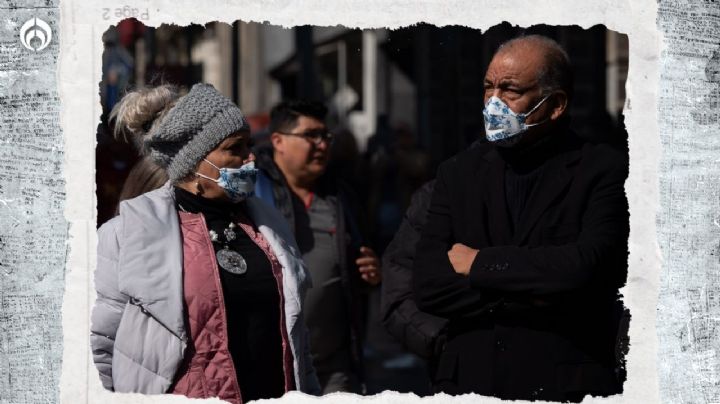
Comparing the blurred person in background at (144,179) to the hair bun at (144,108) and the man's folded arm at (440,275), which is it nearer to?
the hair bun at (144,108)

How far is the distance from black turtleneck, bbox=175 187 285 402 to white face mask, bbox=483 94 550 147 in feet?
3.06

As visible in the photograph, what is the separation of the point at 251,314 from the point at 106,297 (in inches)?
19.7

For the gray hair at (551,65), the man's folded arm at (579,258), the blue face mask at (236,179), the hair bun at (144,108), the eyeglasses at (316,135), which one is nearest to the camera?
the man's folded arm at (579,258)

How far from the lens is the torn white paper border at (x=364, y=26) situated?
4.31m

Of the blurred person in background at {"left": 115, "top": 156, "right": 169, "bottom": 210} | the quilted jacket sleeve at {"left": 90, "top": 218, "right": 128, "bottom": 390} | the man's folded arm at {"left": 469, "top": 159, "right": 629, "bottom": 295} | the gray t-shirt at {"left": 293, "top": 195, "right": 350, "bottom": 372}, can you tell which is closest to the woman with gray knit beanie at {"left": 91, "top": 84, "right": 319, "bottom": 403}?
the quilted jacket sleeve at {"left": 90, "top": 218, "right": 128, "bottom": 390}

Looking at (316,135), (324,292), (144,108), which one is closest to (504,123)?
(144,108)

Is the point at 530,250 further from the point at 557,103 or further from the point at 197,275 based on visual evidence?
the point at 197,275

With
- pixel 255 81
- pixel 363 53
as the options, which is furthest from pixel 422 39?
pixel 255 81

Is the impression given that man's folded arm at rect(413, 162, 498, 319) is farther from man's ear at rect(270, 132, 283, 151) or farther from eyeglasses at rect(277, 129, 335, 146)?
man's ear at rect(270, 132, 283, 151)

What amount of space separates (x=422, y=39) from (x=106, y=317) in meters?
13.5

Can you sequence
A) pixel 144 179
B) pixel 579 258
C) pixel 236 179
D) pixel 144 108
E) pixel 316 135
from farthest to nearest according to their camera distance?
1. pixel 316 135
2. pixel 144 179
3. pixel 144 108
4. pixel 236 179
5. pixel 579 258

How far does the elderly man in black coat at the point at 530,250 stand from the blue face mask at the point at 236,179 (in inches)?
26.5

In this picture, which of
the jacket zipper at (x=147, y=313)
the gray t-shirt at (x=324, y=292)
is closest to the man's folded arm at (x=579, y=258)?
the jacket zipper at (x=147, y=313)

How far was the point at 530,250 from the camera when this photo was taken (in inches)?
171
